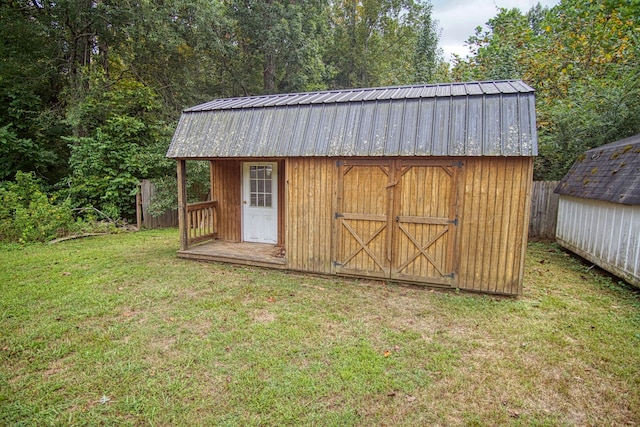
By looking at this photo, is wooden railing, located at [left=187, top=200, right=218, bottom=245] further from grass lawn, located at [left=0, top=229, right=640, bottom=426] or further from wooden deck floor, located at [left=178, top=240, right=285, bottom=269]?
grass lawn, located at [left=0, top=229, right=640, bottom=426]

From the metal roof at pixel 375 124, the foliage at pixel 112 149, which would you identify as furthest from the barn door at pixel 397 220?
the foliage at pixel 112 149

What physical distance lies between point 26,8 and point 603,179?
16393 mm

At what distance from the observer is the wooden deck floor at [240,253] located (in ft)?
21.1

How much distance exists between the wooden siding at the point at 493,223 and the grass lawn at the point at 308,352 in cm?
34

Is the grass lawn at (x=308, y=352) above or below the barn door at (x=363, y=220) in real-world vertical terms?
below

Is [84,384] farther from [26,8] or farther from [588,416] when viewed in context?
[26,8]

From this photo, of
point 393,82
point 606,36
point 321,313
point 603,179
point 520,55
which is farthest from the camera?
point 393,82

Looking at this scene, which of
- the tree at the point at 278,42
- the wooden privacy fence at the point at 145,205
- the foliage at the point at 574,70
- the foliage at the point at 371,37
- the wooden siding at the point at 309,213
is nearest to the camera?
the wooden siding at the point at 309,213

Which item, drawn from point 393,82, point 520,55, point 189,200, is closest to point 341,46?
point 393,82

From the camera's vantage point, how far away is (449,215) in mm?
5129

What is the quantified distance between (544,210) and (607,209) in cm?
353

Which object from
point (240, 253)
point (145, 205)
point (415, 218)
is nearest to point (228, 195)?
point (240, 253)

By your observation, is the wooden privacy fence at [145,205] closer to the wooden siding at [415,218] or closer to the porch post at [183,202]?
the porch post at [183,202]

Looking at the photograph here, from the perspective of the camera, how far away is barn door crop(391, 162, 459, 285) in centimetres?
514
